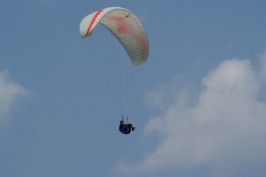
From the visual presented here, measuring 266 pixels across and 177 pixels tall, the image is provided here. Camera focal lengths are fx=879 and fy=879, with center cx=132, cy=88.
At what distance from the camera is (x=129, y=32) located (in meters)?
64.4

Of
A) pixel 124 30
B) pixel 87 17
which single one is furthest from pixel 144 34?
pixel 87 17

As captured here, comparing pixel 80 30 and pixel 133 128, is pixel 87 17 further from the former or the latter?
pixel 133 128

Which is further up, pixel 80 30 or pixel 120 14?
pixel 120 14

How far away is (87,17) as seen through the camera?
197 feet

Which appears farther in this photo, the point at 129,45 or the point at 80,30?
the point at 129,45

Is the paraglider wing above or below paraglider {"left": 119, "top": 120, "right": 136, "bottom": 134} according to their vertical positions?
above

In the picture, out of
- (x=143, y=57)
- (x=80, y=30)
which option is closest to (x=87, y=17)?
(x=80, y=30)

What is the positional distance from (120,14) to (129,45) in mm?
3387

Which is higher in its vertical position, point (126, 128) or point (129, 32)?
point (129, 32)

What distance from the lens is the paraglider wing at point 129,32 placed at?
6306cm

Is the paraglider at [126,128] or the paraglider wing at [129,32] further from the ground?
the paraglider wing at [129,32]

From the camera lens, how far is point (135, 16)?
63188 mm

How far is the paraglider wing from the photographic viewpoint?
63062mm

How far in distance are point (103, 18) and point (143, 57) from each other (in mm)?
4618
